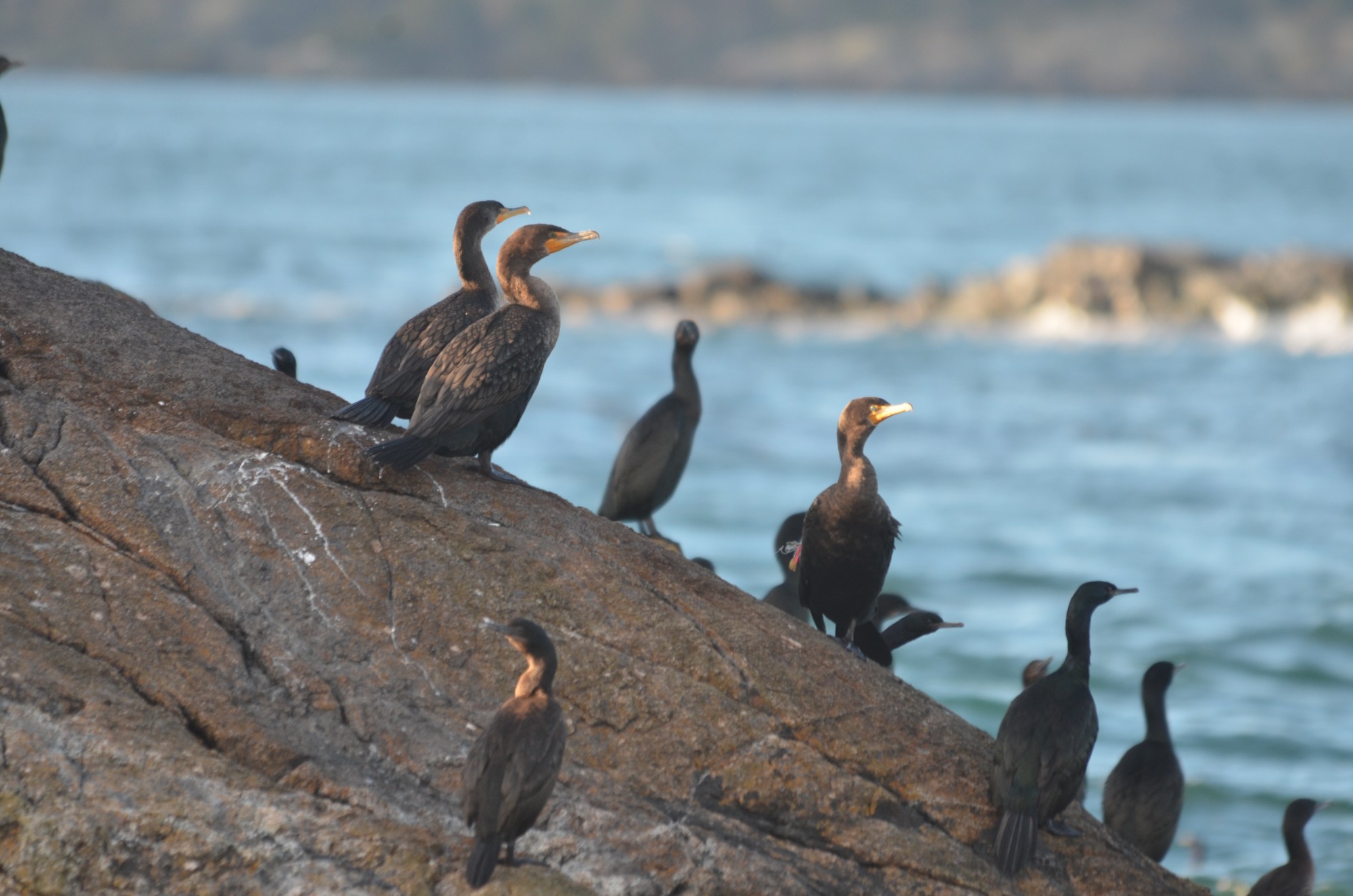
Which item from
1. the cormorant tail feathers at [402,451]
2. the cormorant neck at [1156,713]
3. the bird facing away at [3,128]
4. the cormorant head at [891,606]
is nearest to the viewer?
the cormorant tail feathers at [402,451]

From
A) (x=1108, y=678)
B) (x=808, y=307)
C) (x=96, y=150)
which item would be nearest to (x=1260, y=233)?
(x=808, y=307)

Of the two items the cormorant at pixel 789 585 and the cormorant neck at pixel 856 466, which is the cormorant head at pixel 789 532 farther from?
the cormorant neck at pixel 856 466

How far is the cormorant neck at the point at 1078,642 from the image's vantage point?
611 cm

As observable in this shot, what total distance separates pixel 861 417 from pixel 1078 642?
1292 mm

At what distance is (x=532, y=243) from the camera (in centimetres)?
689

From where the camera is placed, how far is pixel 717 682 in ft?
18.6

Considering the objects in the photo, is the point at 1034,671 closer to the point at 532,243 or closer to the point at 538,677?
the point at 532,243

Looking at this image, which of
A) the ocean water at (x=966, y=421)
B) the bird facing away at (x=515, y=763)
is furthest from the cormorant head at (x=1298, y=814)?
the bird facing away at (x=515, y=763)

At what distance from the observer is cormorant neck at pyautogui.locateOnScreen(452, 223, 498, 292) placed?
23.3 feet

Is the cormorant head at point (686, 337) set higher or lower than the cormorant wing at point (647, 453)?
higher

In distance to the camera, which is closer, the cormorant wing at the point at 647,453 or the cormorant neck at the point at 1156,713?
the cormorant neck at the point at 1156,713

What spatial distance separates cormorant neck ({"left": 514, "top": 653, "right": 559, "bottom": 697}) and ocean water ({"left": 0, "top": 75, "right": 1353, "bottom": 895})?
717 cm

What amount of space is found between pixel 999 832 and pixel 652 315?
30341 mm

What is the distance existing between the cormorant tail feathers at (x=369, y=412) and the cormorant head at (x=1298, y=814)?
5.38 meters
